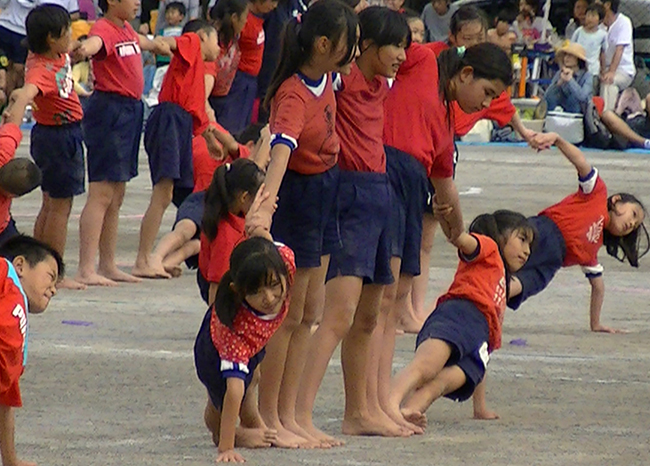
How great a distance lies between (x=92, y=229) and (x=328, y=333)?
4.01m

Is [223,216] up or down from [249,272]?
down

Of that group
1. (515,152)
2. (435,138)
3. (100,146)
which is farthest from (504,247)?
(515,152)

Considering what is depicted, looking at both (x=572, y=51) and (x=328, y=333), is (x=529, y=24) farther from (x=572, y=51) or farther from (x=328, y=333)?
(x=328, y=333)

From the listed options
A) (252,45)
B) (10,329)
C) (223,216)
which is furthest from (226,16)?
Answer: (10,329)

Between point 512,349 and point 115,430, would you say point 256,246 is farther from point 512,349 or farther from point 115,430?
point 512,349

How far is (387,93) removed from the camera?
612cm

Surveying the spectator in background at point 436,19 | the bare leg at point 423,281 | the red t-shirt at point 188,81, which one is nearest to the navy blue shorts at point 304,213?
the bare leg at point 423,281

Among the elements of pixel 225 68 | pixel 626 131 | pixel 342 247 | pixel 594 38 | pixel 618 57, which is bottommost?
pixel 626 131

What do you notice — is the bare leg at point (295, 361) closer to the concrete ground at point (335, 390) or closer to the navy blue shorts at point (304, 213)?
the navy blue shorts at point (304, 213)

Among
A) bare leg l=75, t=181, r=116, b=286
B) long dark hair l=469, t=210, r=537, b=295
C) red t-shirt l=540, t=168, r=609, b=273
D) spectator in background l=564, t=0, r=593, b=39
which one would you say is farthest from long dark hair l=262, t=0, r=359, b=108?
spectator in background l=564, t=0, r=593, b=39

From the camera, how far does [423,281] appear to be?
8.59 m

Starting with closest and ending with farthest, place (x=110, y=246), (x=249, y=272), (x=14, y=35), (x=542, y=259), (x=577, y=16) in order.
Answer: (x=249, y=272), (x=542, y=259), (x=110, y=246), (x=14, y=35), (x=577, y=16)

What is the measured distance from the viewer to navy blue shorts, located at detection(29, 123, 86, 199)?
29.9ft

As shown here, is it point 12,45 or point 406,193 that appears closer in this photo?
point 406,193
